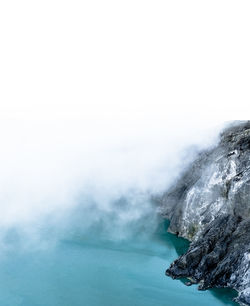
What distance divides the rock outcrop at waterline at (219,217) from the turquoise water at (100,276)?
8.44 ft

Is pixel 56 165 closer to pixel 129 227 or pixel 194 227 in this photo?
pixel 129 227

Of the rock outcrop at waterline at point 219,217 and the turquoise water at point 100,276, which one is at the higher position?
A: the rock outcrop at waterline at point 219,217

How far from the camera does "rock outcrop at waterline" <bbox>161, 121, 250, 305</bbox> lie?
2682 inches

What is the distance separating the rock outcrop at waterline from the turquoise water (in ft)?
8.44

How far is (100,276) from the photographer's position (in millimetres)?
77500

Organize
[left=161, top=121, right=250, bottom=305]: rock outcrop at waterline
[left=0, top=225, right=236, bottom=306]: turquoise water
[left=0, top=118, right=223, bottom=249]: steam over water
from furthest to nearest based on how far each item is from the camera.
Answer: [left=0, top=118, right=223, bottom=249]: steam over water → [left=0, top=225, right=236, bottom=306]: turquoise water → [left=161, top=121, right=250, bottom=305]: rock outcrop at waterline

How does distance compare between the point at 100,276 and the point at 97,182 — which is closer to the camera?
the point at 100,276

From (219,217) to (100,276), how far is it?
22.5m

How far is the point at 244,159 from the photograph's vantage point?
8225 centimetres

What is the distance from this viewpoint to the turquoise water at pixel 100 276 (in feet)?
225

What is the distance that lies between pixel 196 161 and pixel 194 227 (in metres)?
18.5

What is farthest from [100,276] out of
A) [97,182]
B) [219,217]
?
[97,182]

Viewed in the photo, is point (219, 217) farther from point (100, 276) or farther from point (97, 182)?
point (97, 182)

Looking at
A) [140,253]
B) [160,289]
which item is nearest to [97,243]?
[140,253]
